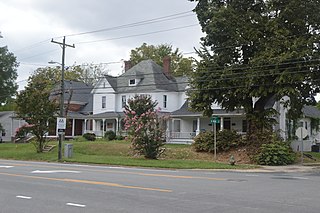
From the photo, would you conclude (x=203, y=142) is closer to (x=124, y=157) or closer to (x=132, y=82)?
(x=124, y=157)

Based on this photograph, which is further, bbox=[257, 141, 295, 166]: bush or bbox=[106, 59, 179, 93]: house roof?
bbox=[106, 59, 179, 93]: house roof

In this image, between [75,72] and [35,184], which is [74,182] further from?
[75,72]

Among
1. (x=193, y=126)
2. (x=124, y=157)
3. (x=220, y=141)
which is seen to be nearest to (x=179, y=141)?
(x=193, y=126)

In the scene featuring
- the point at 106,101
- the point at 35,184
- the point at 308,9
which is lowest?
the point at 35,184

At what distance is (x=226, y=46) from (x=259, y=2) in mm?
4413

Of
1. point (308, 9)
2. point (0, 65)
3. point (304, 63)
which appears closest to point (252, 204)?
point (304, 63)

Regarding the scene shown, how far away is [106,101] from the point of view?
5806 cm

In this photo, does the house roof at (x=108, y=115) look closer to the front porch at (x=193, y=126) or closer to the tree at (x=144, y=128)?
the front porch at (x=193, y=126)

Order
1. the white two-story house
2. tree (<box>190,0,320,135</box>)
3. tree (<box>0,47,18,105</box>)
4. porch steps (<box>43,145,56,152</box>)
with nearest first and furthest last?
tree (<box>190,0,320,135</box>), porch steps (<box>43,145,56,152</box>), the white two-story house, tree (<box>0,47,18,105</box>)

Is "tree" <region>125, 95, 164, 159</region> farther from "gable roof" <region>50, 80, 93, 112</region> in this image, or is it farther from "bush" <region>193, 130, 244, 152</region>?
"gable roof" <region>50, 80, 93, 112</region>

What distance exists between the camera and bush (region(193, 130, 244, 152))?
35219 millimetres

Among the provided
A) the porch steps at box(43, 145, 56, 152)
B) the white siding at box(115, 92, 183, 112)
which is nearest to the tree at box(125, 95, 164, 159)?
the porch steps at box(43, 145, 56, 152)

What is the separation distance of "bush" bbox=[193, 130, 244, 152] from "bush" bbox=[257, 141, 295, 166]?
154 inches

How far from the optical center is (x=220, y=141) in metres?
35.4
